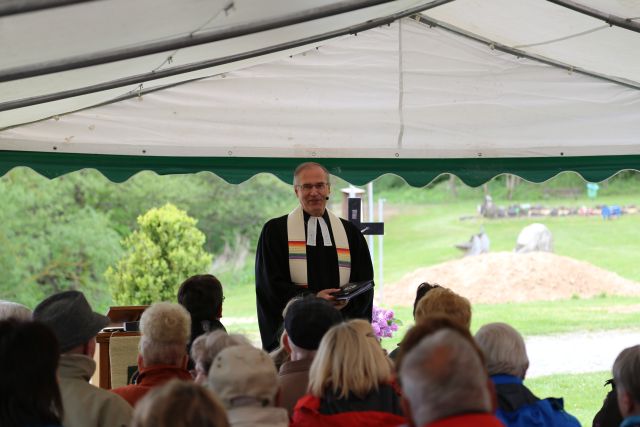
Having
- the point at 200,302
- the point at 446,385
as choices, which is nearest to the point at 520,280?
the point at 200,302

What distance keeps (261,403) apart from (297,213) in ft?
9.30

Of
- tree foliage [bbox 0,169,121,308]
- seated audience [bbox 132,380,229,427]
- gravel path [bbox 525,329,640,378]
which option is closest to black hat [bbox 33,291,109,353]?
seated audience [bbox 132,380,229,427]

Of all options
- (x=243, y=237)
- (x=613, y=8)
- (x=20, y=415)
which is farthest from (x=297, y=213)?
(x=243, y=237)

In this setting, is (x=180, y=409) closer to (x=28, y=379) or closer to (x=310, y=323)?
(x=28, y=379)

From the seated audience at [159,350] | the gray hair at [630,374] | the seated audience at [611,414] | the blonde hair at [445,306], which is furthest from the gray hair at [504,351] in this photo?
the seated audience at [159,350]

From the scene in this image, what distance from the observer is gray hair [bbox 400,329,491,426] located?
73.5 inches

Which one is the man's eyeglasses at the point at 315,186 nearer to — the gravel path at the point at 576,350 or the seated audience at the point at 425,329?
the seated audience at the point at 425,329

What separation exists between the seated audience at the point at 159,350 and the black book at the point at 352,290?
156cm

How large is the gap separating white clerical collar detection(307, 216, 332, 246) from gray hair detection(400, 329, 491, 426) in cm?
342

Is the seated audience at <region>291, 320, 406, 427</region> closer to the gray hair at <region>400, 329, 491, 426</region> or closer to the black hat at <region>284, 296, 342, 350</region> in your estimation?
the black hat at <region>284, 296, 342, 350</region>

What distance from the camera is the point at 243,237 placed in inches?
764

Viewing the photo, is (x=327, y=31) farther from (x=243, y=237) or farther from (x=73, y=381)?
(x=243, y=237)

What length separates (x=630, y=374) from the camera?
2787 mm

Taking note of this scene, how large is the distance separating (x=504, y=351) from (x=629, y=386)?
0.44m
